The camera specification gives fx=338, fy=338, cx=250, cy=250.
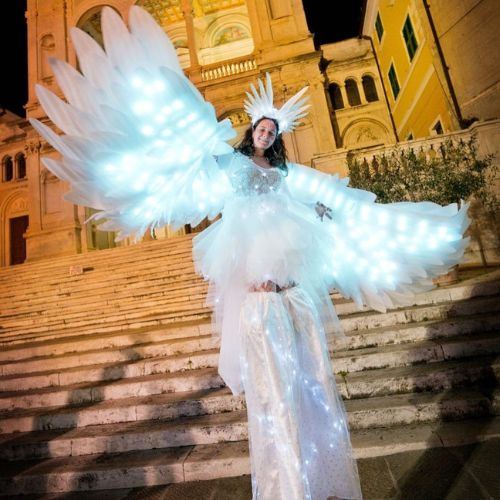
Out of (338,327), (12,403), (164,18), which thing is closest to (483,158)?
(338,327)

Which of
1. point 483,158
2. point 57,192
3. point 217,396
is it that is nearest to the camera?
point 217,396

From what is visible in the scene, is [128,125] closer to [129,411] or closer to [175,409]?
[175,409]

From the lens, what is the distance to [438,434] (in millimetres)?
2807

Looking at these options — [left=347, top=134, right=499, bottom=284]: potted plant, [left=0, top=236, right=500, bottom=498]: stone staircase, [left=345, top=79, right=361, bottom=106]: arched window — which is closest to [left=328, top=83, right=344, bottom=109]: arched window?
[left=345, top=79, right=361, bottom=106]: arched window

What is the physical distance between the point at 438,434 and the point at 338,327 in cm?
142

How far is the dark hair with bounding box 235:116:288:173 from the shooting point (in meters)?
2.35

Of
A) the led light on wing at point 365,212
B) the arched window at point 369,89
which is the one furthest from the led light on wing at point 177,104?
the arched window at point 369,89

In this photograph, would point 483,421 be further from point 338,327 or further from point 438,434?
point 338,327

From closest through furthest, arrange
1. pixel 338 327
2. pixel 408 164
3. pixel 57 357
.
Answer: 1. pixel 338 327
2. pixel 57 357
3. pixel 408 164

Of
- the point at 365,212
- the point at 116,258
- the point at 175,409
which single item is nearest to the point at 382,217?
the point at 365,212

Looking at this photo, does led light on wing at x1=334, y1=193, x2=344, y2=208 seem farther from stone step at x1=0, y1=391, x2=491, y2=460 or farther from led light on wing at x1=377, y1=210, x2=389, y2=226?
stone step at x1=0, y1=391, x2=491, y2=460

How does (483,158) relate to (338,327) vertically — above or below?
above

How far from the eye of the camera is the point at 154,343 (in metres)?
4.89

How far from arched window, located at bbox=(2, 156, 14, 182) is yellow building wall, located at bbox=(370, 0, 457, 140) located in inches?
952
